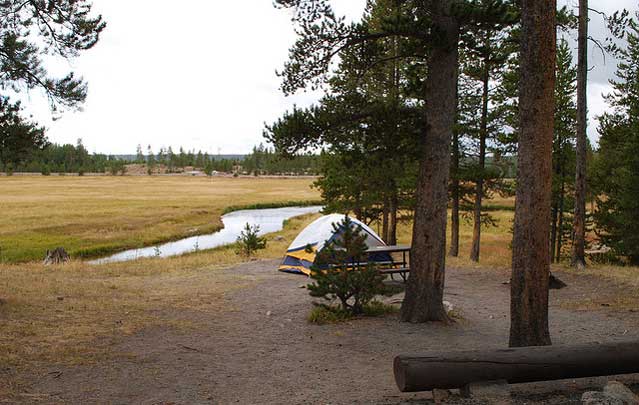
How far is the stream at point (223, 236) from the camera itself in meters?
31.7

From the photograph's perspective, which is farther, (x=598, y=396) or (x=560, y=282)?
(x=560, y=282)

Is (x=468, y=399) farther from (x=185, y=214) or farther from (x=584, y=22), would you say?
(x=185, y=214)

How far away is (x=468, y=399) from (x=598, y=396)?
3.97 ft

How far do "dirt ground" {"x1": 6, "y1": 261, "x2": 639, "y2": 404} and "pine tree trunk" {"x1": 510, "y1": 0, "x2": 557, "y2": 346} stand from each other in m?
1.46

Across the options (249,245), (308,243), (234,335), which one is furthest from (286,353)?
(249,245)

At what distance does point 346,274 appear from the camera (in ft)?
33.3

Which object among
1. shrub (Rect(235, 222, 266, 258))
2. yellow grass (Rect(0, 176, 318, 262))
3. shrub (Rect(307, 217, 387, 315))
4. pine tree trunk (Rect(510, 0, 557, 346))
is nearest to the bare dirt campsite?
shrub (Rect(307, 217, 387, 315))

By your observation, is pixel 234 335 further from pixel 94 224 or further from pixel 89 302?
pixel 94 224

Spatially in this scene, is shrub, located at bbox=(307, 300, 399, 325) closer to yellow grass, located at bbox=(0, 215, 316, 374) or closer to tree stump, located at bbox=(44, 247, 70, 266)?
yellow grass, located at bbox=(0, 215, 316, 374)

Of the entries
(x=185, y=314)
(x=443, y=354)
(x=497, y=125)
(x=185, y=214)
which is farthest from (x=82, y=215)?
(x=443, y=354)

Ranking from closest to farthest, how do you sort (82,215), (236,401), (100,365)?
(236,401) < (100,365) < (82,215)

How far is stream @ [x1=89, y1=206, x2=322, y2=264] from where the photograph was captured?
31703mm

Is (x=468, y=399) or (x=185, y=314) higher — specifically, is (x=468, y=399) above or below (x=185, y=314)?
above

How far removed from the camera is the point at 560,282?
14883 mm
